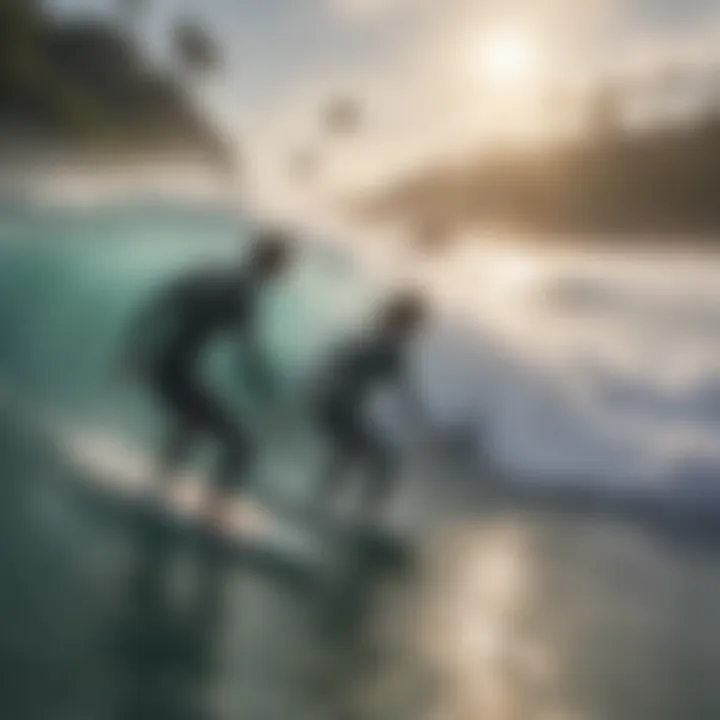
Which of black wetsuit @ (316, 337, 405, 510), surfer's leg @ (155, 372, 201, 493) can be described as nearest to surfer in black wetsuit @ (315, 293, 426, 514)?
black wetsuit @ (316, 337, 405, 510)

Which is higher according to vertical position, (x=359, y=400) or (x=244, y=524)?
(x=359, y=400)

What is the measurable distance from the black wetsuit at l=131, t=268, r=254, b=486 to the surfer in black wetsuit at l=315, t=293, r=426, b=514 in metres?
0.08

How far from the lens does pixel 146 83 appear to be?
43.2 inches

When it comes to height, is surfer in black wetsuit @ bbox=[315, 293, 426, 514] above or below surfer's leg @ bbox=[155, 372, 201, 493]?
above

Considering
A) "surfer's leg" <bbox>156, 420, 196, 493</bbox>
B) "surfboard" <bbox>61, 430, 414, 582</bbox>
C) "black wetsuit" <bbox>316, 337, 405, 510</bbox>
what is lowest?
"surfboard" <bbox>61, 430, 414, 582</bbox>

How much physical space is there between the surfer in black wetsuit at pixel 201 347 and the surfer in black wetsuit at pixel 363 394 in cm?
6

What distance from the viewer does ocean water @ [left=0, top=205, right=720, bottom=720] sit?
40.2 inches

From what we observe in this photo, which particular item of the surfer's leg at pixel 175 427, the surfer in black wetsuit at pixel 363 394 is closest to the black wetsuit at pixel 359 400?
the surfer in black wetsuit at pixel 363 394

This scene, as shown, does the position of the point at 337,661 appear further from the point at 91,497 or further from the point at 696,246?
the point at 696,246

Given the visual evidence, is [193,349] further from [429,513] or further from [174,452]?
[429,513]

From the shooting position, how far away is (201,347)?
1.09 meters

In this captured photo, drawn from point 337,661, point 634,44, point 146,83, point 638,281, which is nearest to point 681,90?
point 634,44

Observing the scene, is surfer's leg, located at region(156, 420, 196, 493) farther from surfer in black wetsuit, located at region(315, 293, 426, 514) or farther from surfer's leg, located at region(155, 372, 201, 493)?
surfer in black wetsuit, located at region(315, 293, 426, 514)

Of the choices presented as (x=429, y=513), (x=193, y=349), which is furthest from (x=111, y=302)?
(x=429, y=513)
